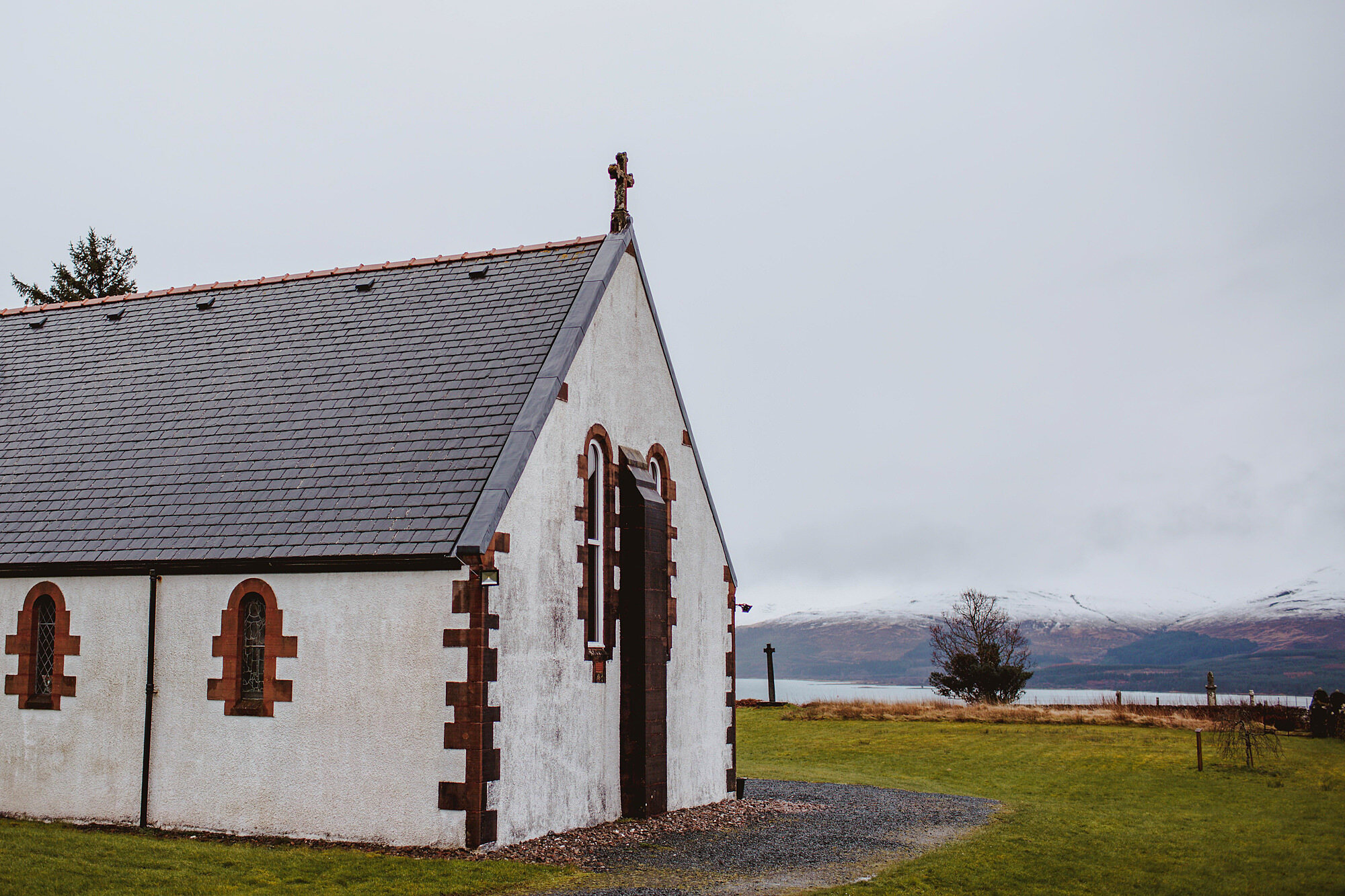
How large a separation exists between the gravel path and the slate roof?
4697 mm

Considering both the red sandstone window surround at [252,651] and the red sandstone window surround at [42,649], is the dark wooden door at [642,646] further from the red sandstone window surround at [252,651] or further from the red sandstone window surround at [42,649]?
the red sandstone window surround at [42,649]

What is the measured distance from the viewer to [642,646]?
686 inches

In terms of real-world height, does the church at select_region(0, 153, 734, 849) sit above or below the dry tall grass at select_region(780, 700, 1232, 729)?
above

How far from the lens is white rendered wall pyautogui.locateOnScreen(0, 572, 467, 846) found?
13.7m

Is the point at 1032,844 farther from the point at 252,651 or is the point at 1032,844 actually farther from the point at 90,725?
the point at 90,725

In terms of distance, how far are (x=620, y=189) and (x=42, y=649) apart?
39.0 ft

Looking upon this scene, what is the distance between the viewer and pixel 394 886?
38.1 feet

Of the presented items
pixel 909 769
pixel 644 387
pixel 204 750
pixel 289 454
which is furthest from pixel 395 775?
pixel 909 769

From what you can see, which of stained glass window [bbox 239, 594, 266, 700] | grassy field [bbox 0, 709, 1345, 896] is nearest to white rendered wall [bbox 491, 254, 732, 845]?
grassy field [bbox 0, 709, 1345, 896]

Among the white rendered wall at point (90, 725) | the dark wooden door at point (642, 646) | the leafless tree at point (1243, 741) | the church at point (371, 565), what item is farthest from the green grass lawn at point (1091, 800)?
the white rendered wall at point (90, 725)

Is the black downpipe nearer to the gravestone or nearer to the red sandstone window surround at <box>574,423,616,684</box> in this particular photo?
the red sandstone window surround at <box>574,423,616,684</box>

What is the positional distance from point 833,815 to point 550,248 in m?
11.3

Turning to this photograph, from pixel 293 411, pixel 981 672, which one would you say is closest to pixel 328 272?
pixel 293 411

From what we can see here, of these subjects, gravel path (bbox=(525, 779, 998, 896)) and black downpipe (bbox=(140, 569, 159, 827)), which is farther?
black downpipe (bbox=(140, 569, 159, 827))
